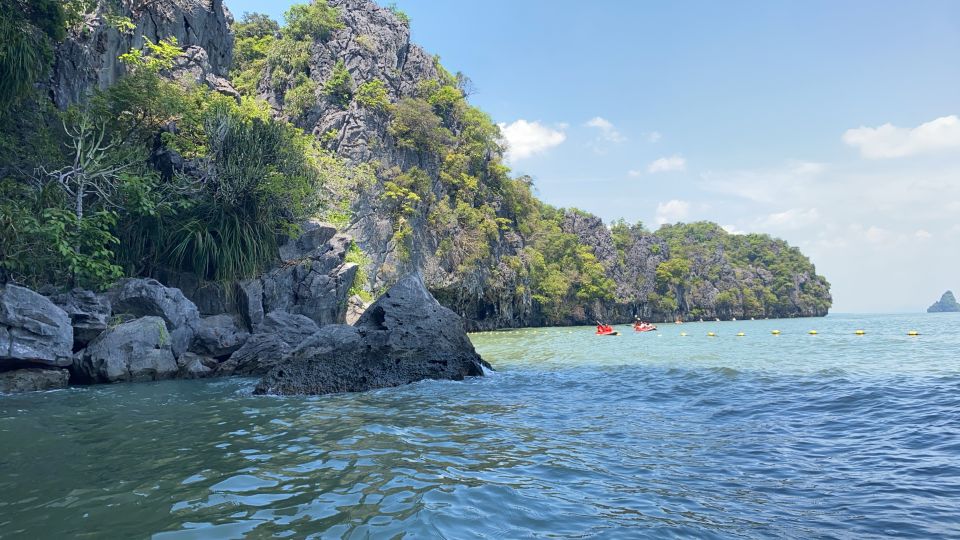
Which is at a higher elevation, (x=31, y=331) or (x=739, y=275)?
(x=739, y=275)

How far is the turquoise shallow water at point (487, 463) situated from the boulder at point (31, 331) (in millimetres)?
1185

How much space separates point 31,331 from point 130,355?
193cm

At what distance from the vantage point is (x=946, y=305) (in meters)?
160

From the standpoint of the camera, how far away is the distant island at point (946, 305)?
15862 centimetres

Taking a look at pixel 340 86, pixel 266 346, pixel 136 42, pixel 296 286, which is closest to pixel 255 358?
pixel 266 346

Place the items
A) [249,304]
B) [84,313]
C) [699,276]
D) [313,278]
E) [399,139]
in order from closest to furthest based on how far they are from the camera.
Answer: [84,313]
[249,304]
[313,278]
[399,139]
[699,276]

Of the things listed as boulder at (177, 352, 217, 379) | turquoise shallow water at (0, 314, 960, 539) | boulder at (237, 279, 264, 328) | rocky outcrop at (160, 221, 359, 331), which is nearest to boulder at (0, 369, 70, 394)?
turquoise shallow water at (0, 314, 960, 539)

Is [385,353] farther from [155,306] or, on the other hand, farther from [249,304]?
[249,304]

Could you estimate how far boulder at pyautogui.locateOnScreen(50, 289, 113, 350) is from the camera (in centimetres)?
1191

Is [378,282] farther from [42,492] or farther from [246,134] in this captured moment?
[42,492]

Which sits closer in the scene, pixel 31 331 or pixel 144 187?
pixel 31 331

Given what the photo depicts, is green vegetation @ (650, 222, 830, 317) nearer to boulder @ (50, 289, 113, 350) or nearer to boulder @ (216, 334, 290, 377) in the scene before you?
boulder @ (216, 334, 290, 377)

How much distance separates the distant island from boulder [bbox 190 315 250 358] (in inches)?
8155

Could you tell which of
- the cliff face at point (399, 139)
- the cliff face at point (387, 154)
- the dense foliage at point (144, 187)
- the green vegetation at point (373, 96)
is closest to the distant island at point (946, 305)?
the cliff face at point (399, 139)
